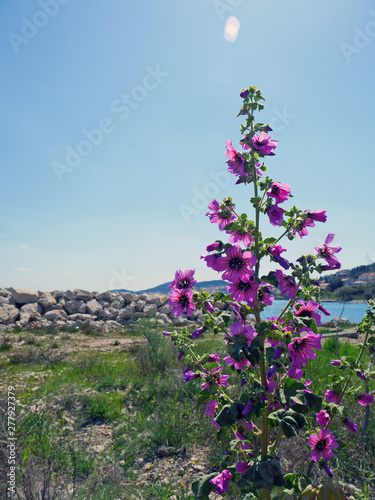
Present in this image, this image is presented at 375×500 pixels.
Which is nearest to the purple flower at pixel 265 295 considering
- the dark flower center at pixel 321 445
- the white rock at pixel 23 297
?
the dark flower center at pixel 321 445

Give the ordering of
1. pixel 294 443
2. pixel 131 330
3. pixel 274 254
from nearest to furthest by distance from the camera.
→ pixel 274 254
pixel 294 443
pixel 131 330

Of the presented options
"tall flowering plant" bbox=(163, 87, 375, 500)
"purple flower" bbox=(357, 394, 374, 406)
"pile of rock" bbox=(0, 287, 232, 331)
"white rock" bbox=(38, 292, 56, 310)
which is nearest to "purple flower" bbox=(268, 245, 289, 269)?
"tall flowering plant" bbox=(163, 87, 375, 500)

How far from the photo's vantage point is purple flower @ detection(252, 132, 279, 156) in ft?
5.50

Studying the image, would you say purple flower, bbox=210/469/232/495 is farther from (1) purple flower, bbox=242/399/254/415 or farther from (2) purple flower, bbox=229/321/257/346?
(2) purple flower, bbox=229/321/257/346

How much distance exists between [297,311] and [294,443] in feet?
7.63

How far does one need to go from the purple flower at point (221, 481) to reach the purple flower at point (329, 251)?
1.16m

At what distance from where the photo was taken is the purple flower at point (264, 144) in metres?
1.68

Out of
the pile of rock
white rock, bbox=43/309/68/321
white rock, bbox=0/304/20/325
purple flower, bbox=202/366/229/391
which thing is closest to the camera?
purple flower, bbox=202/366/229/391

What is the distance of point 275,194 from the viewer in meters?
1.61

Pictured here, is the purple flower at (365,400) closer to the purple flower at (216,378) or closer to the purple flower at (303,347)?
the purple flower at (303,347)

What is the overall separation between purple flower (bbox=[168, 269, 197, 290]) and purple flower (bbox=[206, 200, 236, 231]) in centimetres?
28

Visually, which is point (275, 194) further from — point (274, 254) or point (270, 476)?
point (270, 476)

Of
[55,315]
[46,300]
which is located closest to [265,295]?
[55,315]

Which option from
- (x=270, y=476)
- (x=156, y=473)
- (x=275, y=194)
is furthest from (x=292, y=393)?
(x=156, y=473)
